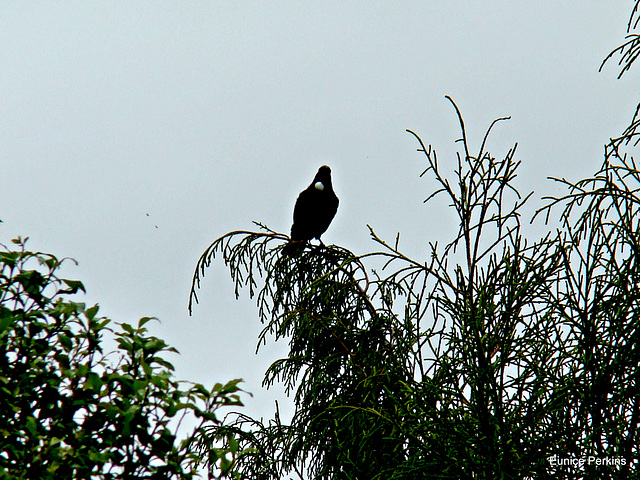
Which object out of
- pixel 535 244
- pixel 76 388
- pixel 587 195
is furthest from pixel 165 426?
pixel 587 195

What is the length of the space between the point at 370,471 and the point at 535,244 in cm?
172

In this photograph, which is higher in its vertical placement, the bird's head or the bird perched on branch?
the bird's head

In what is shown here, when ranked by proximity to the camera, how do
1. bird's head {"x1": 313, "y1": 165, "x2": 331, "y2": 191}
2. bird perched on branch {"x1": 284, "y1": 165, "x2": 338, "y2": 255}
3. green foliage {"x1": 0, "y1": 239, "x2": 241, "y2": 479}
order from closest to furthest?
green foliage {"x1": 0, "y1": 239, "x2": 241, "y2": 479} < bird perched on branch {"x1": 284, "y1": 165, "x2": 338, "y2": 255} < bird's head {"x1": 313, "y1": 165, "x2": 331, "y2": 191}

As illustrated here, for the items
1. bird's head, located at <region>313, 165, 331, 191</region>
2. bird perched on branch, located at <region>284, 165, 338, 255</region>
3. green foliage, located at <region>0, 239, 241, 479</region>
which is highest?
bird's head, located at <region>313, 165, 331, 191</region>

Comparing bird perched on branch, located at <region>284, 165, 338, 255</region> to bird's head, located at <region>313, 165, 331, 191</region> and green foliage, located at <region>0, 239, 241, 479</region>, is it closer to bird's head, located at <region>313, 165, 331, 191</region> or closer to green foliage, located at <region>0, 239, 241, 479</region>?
bird's head, located at <region>313, 165, 331, 191</region>

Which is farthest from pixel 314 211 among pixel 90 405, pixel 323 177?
pixel 90 405

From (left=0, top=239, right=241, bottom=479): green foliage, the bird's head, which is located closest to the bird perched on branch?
the bird's head

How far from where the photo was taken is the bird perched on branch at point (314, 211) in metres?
8.33

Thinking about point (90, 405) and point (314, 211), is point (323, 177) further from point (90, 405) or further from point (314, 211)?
point (90, 405)

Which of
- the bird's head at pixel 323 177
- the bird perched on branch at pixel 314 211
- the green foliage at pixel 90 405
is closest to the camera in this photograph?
the green foliage at pixel 90 405

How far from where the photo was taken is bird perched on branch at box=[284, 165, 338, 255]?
833 cm

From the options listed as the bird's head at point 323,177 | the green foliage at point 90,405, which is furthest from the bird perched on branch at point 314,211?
the green foliage at point 90,405

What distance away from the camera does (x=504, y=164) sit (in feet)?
12.7

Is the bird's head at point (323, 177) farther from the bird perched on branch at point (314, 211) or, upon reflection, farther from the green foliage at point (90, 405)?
the green foliage at point (90, 405)
